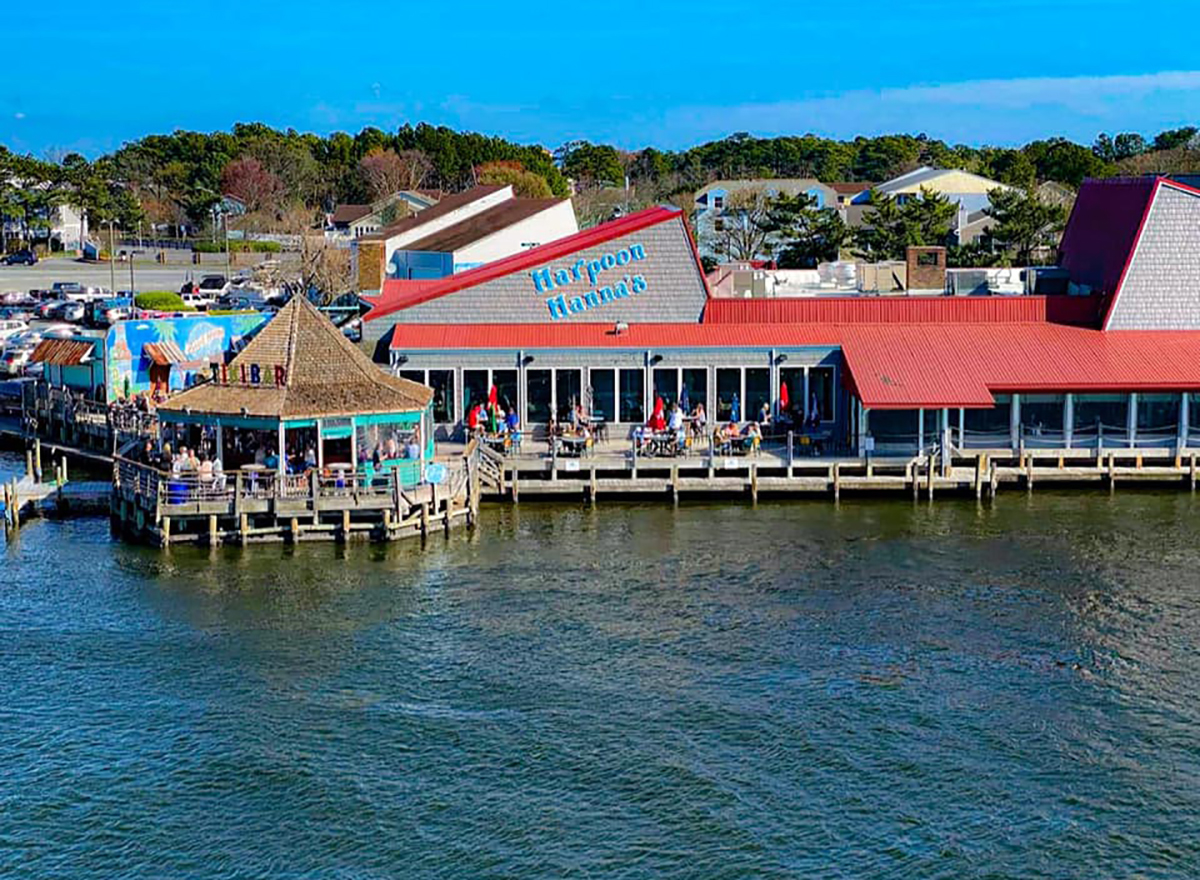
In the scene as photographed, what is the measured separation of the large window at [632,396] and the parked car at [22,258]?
3187 inches

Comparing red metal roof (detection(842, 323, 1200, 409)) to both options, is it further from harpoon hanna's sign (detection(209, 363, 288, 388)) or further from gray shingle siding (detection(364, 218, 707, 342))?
harpoon hanna's sign (detection(209, 363, 288, 388))

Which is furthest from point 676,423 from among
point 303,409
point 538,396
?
point 303,409

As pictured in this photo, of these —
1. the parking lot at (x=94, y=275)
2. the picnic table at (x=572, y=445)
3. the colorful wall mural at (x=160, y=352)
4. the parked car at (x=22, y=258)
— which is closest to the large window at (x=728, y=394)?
the picnic table at (x=572, y=445)

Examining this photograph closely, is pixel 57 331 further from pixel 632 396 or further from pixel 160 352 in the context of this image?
pixel 632 396

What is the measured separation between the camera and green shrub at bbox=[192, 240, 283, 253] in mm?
123000

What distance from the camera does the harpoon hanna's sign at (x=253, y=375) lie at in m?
41.7

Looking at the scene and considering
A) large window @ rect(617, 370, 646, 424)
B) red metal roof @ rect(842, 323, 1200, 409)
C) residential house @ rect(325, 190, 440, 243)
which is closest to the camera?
red metal roof @ rect(842, 323, 1200, 409)

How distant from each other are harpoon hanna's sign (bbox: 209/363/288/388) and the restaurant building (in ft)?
22.4

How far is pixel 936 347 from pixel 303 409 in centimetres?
1921

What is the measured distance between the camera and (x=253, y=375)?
42.0m

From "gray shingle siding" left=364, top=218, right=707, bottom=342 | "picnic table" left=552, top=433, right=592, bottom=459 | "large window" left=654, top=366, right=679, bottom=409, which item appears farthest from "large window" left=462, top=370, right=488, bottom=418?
"large window" left=654, top=366, right=679, bottom=409

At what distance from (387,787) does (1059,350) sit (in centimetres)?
2927

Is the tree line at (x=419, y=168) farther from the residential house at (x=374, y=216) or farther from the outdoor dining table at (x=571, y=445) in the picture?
the outdoor dining table at (x=571, y=445)

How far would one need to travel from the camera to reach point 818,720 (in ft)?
92.4
